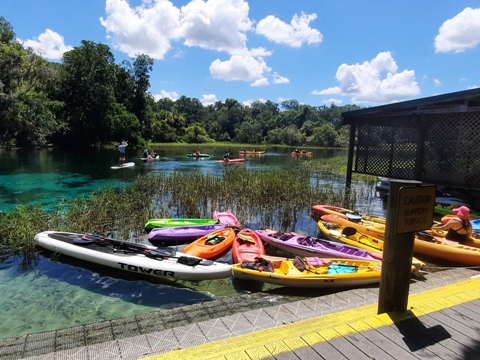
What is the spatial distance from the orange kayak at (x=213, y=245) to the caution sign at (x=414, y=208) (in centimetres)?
516

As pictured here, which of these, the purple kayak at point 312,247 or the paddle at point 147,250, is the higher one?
the paddle at point 147,250

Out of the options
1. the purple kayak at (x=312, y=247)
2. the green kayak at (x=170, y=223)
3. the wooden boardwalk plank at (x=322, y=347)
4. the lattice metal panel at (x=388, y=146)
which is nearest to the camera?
the wooden boardwalk plank at (x=322, y=347)

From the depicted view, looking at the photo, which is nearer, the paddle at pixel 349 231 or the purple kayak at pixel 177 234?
the paddle at pixel 349 231

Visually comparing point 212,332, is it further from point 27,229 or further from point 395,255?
point 27,229

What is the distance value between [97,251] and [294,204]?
24.0 ft

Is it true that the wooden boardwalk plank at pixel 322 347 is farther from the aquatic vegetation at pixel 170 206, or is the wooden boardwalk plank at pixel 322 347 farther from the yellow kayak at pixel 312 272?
the aquatic vegetation at pixel 170 206

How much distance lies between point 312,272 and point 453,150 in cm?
675

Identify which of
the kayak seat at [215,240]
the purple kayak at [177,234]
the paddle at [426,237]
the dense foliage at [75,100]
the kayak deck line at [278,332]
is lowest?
the purple kayak at [177,234]

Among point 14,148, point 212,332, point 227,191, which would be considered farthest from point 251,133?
point 212,332

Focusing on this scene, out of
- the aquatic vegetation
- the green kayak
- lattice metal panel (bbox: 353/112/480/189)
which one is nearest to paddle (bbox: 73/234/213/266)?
the aquatic vegetation

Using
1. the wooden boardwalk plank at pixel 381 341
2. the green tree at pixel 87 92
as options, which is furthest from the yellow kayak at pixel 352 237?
the green tree at pixel 87 92

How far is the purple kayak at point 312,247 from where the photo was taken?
7.01m

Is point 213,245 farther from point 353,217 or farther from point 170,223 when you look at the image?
point 353,217

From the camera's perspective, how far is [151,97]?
57000 mm
